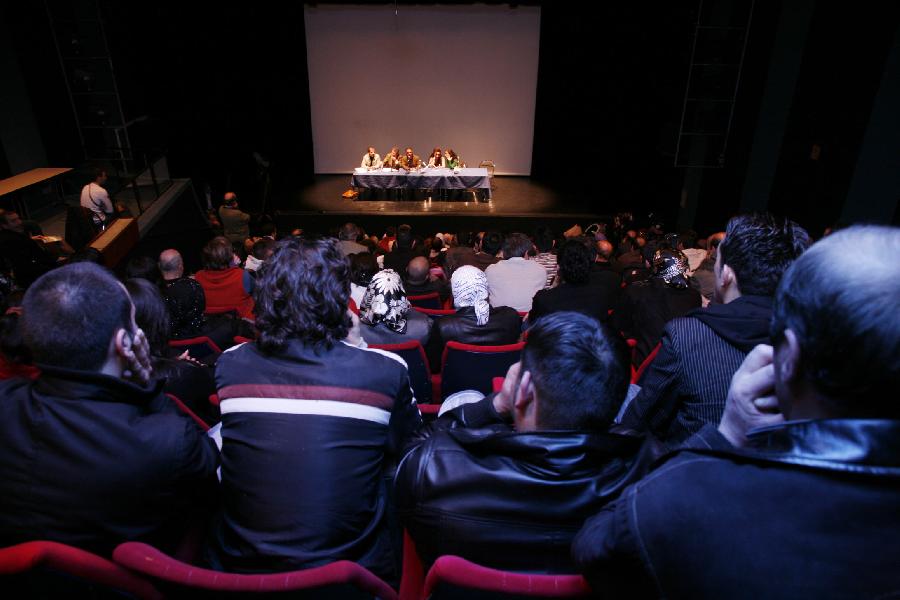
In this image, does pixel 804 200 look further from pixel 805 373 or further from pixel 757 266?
pixel 805 373

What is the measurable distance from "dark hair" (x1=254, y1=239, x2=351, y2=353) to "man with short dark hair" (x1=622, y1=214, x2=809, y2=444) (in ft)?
3.21

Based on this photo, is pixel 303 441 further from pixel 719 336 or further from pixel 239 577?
pixel 719 336

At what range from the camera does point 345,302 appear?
1.49 metres

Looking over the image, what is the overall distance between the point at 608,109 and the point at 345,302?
403 inches

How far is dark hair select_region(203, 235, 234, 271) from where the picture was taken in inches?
140

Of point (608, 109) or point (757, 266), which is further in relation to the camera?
point (608, 109)

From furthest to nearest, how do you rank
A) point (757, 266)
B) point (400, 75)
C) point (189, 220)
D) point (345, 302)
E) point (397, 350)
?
point (400, 75)
point (189, 220)
point (397, 350)
point (757, 266)
point (345, 302)

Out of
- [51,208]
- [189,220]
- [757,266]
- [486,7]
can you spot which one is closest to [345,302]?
[757,266]

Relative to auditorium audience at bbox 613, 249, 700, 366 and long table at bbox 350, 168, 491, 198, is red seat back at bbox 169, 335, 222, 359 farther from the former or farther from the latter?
long table at bbox 350, 168, 491, 198

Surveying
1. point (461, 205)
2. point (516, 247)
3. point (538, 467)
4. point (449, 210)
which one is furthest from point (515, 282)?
point (461, 205)

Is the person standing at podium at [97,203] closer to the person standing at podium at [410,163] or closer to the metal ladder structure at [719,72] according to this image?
the person standing at podium at [410,163]

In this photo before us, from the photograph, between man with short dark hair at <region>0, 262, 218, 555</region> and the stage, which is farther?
the stage

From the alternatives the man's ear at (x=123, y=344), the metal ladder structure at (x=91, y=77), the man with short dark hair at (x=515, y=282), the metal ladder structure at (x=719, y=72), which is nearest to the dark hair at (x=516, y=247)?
the man with short dark hair at (x=515, y=282)

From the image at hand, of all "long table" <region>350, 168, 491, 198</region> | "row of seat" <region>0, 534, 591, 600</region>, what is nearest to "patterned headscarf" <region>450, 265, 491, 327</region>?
"row of seat" <region>0, 534, 591, 600</region>
